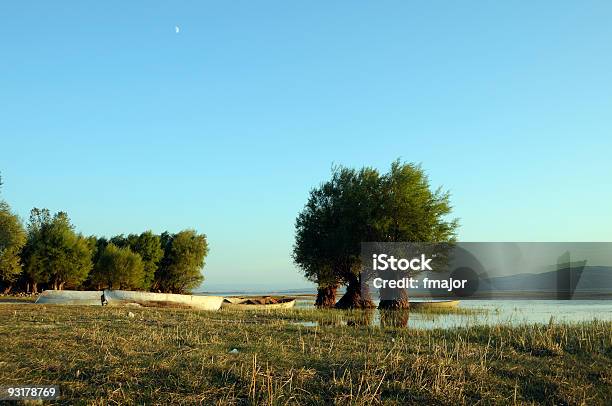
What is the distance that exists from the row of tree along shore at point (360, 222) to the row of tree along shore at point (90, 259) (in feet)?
98.0

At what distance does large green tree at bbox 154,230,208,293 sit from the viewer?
101750mm

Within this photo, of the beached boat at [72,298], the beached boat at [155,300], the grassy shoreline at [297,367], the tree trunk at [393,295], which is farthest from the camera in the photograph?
the tree trunk at [393,295]

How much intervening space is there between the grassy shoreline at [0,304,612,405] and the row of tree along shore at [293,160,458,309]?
1181 inches

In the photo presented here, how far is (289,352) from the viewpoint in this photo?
1273 centimetres

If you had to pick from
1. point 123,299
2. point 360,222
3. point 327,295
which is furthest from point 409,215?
point 123,299

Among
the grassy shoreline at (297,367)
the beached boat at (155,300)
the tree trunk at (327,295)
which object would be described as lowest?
the tree trunk at (327,295)

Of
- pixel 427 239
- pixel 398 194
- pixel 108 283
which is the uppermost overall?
pixel 398 194

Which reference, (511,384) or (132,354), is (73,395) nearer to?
(132,354)

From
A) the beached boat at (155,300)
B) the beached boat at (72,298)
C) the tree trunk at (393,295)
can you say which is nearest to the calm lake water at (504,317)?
the tree trunk at (393,295)

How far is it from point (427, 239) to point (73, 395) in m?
40.3

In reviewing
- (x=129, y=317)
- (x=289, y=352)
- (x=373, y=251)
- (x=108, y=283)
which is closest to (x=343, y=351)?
(x=289, y=352)

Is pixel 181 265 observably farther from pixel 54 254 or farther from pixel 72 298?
pixel 72 298

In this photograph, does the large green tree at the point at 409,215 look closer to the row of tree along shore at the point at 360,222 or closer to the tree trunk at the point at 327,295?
the row of tree along shore at the point at 360,222

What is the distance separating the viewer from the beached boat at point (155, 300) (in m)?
34.6
